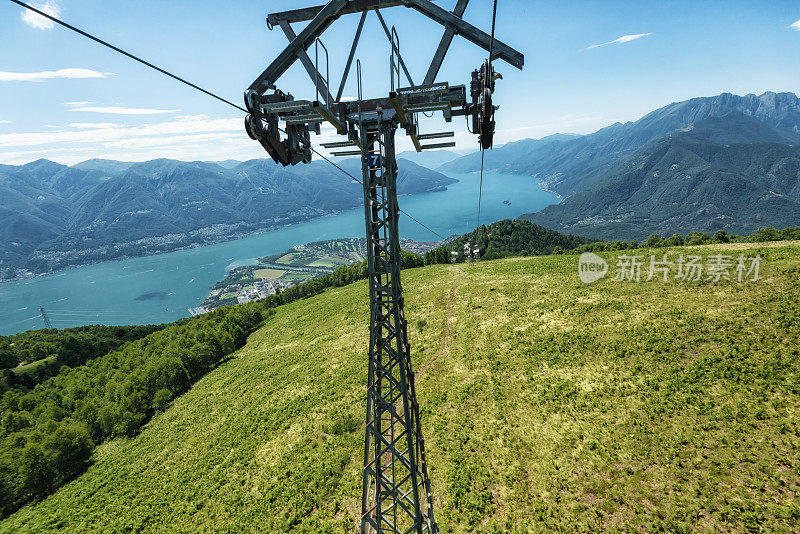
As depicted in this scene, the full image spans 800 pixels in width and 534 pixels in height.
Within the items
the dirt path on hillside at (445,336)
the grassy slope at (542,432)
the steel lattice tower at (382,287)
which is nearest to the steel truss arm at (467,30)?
the steel lattice tower at (382,287)

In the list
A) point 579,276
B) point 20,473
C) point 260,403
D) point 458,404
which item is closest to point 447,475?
point 458,404

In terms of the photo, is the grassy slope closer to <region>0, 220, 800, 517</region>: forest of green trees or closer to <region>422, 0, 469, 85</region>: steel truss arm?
<region>0, 220, 800, 517</region>: forest of green trees

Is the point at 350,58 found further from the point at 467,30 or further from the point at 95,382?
the point at 95,382

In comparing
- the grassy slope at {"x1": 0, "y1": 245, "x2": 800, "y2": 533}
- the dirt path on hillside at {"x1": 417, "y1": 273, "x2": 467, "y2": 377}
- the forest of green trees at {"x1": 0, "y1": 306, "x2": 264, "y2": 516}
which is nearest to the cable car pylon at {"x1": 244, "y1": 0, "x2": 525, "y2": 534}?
the grassy slope at {"x1": 0, "y1": 245, "x2": 800, "y2": 533}

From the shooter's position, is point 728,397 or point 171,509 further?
point 171,509

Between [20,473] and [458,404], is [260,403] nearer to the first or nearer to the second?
[458,404]
